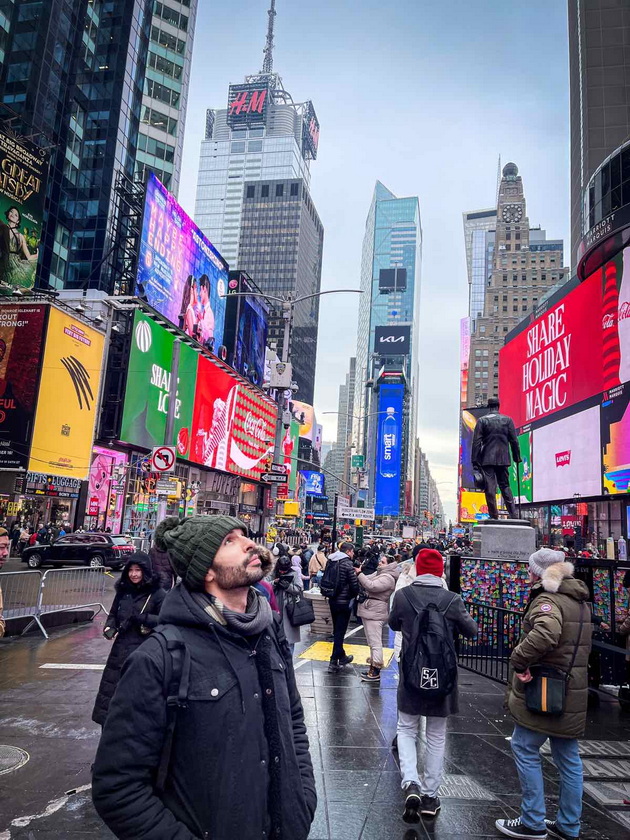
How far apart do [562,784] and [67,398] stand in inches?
1278

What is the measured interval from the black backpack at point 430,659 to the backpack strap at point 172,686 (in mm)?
3039

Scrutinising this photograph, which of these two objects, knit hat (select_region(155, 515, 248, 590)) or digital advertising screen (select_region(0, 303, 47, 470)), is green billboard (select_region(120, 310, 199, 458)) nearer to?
digital advertising screen (select_region(0, 303, 47, 470))

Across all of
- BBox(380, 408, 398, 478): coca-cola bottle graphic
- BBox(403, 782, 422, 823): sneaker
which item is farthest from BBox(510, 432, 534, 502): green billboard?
BBox(380, 408, 398, 478): coca-cola bottle graphic

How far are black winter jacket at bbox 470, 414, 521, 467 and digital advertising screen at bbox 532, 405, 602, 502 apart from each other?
88.4 feet

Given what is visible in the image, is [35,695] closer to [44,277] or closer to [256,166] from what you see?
[44,277]

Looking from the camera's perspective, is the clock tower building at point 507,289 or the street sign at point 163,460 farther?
the clock tower building at point 507,289

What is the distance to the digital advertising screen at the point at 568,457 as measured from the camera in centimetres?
3656

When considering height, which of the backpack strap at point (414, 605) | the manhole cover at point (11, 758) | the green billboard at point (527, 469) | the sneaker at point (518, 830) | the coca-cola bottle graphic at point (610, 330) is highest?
the coca-cola bottle graphic at point (610, 330)

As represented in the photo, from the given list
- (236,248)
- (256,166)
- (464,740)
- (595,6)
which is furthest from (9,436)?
(256,166)

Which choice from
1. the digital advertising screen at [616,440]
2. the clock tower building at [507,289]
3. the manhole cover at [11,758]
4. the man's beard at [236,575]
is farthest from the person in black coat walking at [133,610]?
the clock tower building at [507,289]

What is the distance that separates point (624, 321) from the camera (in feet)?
112

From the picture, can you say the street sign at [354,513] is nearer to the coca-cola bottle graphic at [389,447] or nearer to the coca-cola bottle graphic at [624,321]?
the coca-cola bottle graphic at [624,321]

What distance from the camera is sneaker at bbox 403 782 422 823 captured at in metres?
4.38

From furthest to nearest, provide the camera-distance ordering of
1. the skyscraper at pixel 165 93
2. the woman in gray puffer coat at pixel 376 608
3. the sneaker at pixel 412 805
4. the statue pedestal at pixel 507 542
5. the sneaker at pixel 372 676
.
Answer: the skyscraper at pixel 165 93 → the statue pedestal at pixel 507 542 → the woman in gray puffer coat at pixel 376 608 → the sneaker at pixel 372 676 → the sneaker at pixel 412 805
